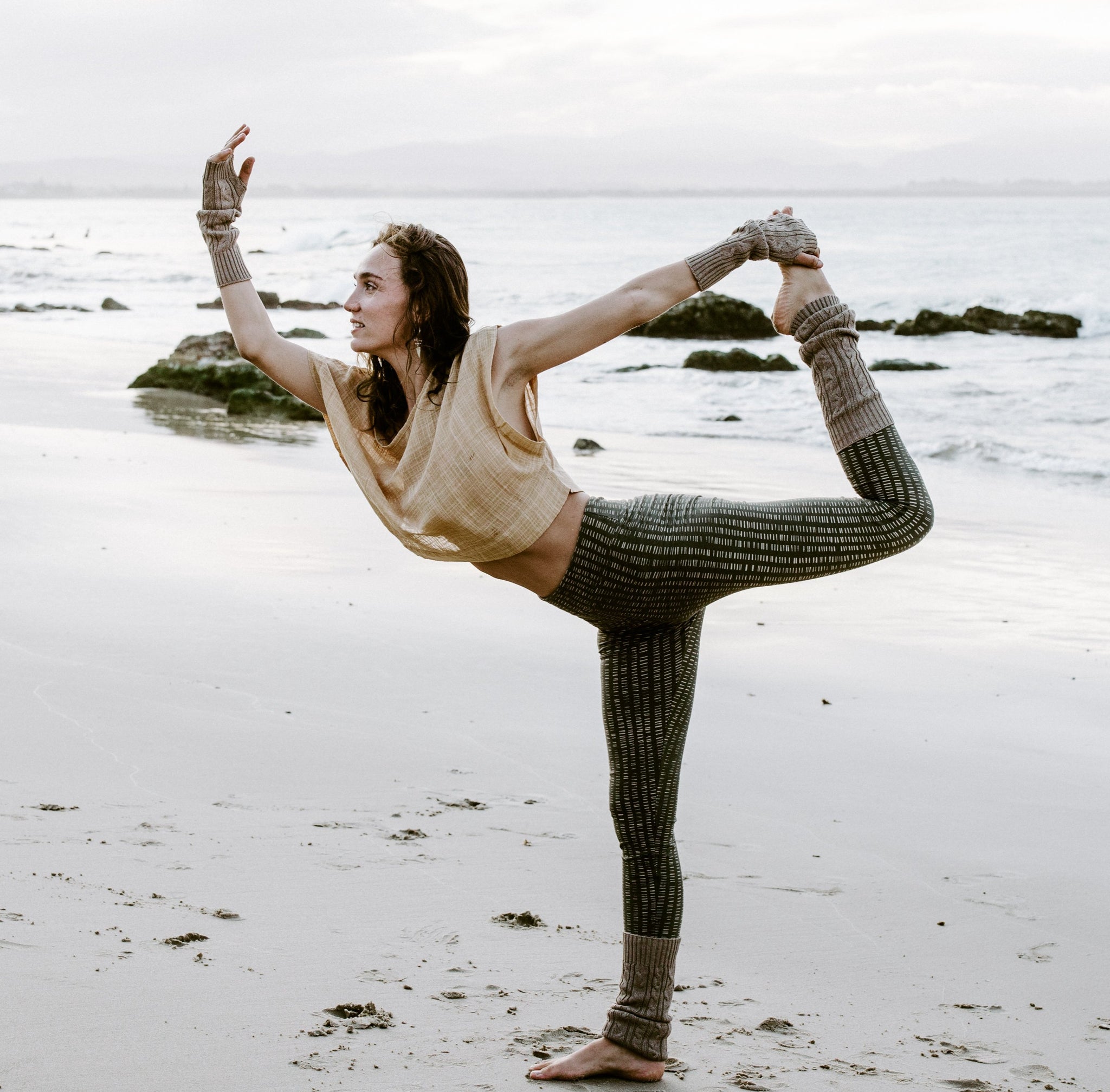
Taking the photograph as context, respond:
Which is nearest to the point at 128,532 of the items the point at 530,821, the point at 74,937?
the point at 530,821

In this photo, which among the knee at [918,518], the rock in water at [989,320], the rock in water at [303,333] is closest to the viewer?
the knee at [918,518]

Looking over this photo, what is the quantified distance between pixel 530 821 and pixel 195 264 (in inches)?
2113

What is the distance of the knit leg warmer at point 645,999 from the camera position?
10.4 ft

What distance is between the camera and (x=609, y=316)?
293cm

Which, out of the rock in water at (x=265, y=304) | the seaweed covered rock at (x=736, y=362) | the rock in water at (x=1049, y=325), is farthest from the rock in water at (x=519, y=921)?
the rock in water at (x=265, y=304)

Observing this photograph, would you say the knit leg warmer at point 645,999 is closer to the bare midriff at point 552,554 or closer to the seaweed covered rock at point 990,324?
the bare midriff at point 552,554

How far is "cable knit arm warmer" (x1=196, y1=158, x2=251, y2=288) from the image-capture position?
3320mm

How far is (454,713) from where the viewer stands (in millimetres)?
5668

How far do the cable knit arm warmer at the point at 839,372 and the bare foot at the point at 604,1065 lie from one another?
147cm

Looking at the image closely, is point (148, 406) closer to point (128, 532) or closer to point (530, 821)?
point (128, 532)

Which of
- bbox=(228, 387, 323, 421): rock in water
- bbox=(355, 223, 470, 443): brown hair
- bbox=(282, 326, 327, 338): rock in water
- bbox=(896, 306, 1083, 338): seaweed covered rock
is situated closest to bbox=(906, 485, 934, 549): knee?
bbox=(355, 223, 470, 443): brown hair

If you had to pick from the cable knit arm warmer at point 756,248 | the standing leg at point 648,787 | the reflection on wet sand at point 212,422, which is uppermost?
the cable knit arm warmer at point 756,248

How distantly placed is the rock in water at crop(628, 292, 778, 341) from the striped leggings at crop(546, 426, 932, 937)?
970 inches

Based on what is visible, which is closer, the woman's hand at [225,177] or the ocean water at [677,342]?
the woman's hand at [225,177]
